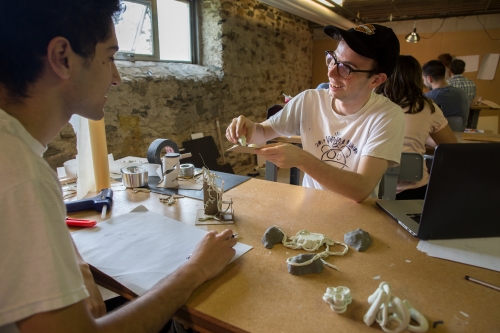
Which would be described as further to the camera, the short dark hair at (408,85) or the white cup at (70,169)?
the short dark hair at (408,85)

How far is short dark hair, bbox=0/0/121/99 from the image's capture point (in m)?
0.64

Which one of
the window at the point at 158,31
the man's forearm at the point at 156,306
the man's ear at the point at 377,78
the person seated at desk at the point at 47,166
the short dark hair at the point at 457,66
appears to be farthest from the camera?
the short dark hair at the point at 457,66

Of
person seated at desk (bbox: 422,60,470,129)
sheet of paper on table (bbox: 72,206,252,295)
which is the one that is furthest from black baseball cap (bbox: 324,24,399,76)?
person seated at desk (bbox: 422,60,470,129)

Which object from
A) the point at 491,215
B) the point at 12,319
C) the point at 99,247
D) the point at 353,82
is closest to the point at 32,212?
the point at 12,319

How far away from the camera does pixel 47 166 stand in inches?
25.7

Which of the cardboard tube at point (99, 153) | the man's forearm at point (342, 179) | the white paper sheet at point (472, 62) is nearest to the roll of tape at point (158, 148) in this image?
the cardboard tube at point (99, 153)

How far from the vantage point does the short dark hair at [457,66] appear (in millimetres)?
5012

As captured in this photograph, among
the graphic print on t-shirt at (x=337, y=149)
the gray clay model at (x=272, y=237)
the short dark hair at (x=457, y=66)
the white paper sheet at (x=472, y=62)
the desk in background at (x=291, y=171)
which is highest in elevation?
the white paper sheet at (x=472, y=62)

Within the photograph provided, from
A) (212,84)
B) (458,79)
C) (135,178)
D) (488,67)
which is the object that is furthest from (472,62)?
(135,178)

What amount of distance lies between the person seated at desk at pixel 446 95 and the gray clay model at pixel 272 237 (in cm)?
360

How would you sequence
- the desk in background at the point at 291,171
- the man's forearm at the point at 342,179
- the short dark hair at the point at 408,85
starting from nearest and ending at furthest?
the man's forearm at the point at 342,179, the short dark hair at the point at 408,85, the desk in background at the point at 291,171

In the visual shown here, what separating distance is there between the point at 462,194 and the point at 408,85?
1515 mm

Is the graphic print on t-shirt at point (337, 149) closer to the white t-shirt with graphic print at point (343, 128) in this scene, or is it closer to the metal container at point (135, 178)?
the white t-shirt with graphic print at point (343, 128)

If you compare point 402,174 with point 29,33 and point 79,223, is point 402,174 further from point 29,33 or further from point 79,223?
point 29,33
